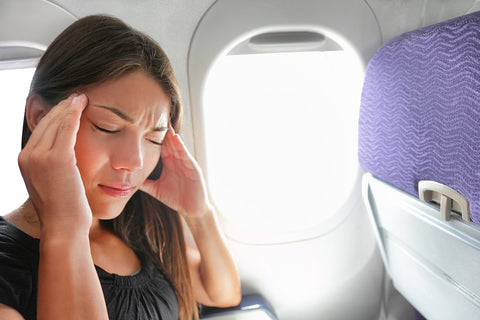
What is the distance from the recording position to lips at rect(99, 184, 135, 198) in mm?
1110

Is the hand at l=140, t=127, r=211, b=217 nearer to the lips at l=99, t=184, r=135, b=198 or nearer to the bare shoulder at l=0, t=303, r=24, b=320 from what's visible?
the lips at l=99, t=184, r=135, b=198

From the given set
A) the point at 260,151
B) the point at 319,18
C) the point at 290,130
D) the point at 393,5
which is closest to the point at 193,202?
the point at 260,151

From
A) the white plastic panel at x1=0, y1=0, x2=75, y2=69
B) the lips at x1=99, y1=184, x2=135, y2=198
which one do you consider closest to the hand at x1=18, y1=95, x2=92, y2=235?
the lips at x1=99, y1=184, x2=135, y2=198

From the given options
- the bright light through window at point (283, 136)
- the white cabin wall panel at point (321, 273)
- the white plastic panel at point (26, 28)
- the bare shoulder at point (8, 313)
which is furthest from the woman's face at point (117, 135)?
the white cabin wall panel at point (321, 273)

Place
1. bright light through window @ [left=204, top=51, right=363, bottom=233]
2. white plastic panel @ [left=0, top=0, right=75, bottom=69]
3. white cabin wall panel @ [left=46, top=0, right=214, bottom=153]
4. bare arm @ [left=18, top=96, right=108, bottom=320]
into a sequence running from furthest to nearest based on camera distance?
bright light through window @ [left=204, top=51, right=363, bottom=233], white cabin wall panel @ [left=46, top=0, right=214, bottom=153], white plastic panel @ [left=0, top=0, right=75, bottom=69], bare arm @ [left=18, top=96, right=108, bottom=320]

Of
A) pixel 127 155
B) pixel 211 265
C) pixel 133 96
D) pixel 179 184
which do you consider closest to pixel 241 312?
pixel 211 265

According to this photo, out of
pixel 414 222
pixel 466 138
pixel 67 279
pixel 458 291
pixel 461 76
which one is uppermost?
pixel 461 76

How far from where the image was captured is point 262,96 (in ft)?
6.01

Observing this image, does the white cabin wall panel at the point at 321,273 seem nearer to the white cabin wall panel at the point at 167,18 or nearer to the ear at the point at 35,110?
the white cabin wall panel at the point at 167,18

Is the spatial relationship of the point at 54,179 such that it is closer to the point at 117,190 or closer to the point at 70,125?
the point at 70,125

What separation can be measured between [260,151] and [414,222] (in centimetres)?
77

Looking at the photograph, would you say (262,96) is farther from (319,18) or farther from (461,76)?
(461,76)

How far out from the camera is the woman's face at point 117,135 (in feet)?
3.32

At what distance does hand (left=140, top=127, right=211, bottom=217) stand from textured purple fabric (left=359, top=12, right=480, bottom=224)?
0.66 meters
